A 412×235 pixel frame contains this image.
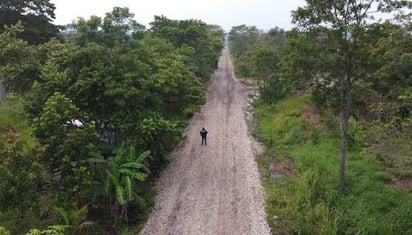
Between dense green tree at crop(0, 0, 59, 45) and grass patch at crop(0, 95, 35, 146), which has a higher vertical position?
dense green tree at crop(0, 0, 59, 45)

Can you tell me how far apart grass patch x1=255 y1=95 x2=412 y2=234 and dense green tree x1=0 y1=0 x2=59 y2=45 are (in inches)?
994

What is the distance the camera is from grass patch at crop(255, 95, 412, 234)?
644 inches

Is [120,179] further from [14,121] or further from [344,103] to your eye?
[14,121]

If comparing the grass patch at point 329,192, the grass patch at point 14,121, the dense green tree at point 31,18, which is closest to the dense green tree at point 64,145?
the grass patch at point 329,192

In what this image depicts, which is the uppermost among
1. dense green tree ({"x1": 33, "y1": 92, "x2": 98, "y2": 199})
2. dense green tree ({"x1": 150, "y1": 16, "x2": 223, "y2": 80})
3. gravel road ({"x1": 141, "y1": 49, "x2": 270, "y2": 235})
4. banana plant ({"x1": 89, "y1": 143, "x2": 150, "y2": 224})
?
dense green tree ({"x1": 150, "y1": 16, "x2": 223, "y2": 80})

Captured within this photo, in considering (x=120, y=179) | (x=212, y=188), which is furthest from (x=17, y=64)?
(x=212, y=188)

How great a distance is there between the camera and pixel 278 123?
3316 centimetres

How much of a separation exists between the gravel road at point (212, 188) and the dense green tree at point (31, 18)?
1825cm

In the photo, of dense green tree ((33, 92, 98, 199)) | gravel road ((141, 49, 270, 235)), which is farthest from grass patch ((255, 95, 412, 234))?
dense green tree ((33, 92, 98, 199))

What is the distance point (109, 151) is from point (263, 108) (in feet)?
78.4

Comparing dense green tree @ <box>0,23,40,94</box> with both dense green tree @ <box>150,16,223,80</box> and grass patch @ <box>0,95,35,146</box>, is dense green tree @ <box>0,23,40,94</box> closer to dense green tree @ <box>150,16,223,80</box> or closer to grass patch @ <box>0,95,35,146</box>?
grass patch @ <box>0,95,35,146</box>

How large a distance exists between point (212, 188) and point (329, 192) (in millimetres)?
5842

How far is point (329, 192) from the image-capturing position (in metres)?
19.0

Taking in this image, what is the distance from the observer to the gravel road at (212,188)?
→ 1739 cm
